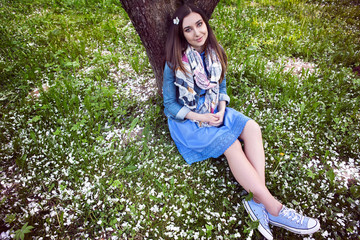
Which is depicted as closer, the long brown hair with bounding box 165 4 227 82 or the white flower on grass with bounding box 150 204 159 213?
the long brown hair with bounding box 165 4 227 82

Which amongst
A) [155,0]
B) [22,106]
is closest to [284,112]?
[155,0]

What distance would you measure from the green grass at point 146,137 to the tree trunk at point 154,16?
1.01 meters

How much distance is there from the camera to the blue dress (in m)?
2.77

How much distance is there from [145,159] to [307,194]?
2159 mm

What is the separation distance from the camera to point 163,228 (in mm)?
2611

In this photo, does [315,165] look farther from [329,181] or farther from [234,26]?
[234,26]

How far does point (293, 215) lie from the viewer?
8.32ft

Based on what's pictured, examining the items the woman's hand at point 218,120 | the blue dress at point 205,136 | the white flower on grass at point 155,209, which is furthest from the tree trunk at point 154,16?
the white flower on grass at point 155,209

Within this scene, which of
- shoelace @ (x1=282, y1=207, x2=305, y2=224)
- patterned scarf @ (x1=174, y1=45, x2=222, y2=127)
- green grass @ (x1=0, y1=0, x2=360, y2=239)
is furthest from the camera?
patterned scarf @ (x1=174, y1=45, x2=222, y2=127)

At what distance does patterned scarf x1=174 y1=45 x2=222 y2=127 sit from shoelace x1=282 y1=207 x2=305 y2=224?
1.33 meters

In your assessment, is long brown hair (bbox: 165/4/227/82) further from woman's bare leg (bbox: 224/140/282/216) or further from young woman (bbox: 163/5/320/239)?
woman's bare leg (bbox: 224/140/282/216)

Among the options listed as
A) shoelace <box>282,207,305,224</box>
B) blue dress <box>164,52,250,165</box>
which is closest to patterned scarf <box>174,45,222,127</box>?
blue dress <box>164,52,250,165</box>

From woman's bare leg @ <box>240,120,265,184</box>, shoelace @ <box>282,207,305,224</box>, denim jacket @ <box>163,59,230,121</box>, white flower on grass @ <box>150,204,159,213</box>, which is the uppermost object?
denim jacket @ <box>163,59,230,121</box>

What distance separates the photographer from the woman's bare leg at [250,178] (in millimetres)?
2566
